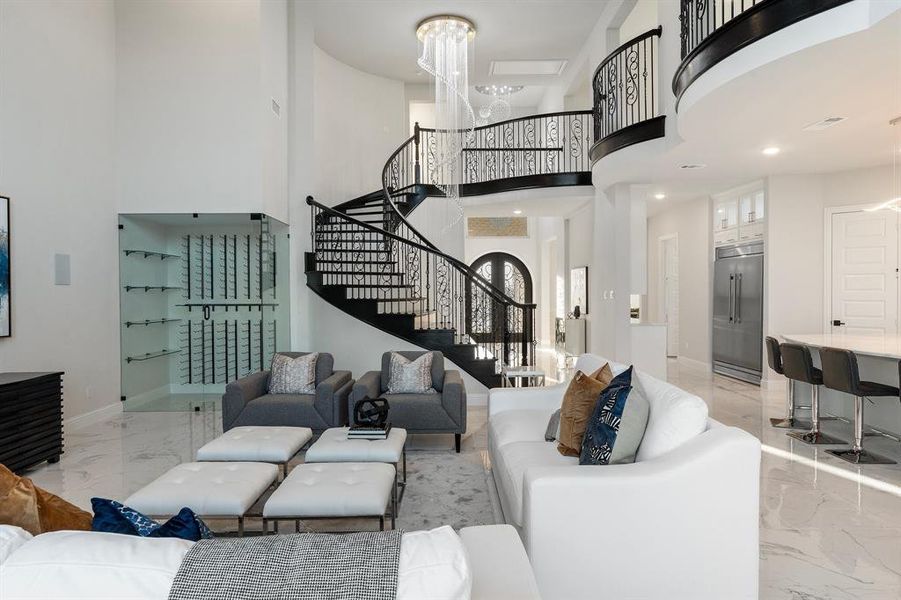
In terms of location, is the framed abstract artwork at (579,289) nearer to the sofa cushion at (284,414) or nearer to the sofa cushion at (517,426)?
the sofa cushion at (517,426)

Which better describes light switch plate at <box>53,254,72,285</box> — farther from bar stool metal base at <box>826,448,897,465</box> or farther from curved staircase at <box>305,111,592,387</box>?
bar stool metal base at <box>826,448,897,465</box>

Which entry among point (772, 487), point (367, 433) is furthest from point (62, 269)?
point (772, 487)

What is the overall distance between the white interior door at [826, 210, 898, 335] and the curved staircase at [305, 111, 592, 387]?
352cm

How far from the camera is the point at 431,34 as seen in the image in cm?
791

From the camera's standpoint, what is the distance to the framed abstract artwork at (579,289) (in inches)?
383

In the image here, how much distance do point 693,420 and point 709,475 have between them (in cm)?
28

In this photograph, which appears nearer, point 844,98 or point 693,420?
point 693,420

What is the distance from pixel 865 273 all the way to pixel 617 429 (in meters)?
6.36

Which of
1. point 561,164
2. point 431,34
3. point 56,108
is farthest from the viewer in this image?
point 561,164

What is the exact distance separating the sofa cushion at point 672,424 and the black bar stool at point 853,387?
2.76 metres

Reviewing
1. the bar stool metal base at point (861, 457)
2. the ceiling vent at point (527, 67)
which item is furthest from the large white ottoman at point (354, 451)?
the ceiling vent at point (527, 67)

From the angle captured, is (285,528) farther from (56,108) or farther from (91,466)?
(56,108)

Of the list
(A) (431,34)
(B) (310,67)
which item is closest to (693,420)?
(B) (310,67)

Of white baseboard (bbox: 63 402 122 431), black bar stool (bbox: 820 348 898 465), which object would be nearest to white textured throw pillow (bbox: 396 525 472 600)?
black bar stool (bbox: 820 348 898 465)
